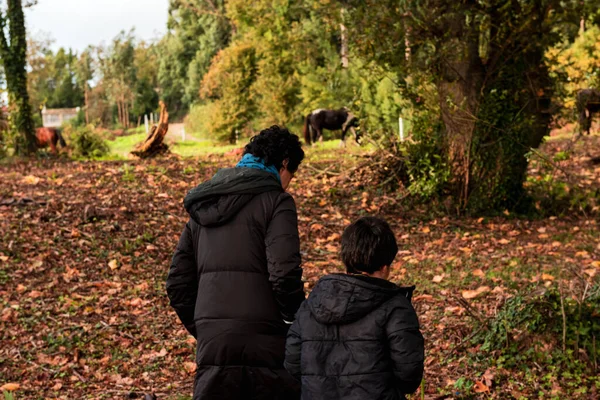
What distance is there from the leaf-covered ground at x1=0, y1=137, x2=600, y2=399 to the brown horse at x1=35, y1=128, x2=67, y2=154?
178 inches

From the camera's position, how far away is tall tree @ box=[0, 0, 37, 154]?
19.4 meters

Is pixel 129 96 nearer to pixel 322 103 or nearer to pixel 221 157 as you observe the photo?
pixel 322 103

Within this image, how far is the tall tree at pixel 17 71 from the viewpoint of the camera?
19.4m

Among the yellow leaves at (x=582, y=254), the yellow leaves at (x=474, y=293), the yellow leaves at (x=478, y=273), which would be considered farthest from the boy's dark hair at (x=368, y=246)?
the yellow leaves at (x=582, y=254)

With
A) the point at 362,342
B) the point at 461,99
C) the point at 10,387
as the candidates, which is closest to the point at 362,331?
the point at 362,342

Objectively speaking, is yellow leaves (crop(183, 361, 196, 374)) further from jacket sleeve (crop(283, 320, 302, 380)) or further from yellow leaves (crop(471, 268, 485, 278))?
yellow leaves (crop(471, 268, 485, 278))

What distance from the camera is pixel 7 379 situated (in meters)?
6.25

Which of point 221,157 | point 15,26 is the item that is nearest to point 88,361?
point 221,157

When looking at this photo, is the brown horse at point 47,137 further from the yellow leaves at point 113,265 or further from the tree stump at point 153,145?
the yellow leaves at point 113,265

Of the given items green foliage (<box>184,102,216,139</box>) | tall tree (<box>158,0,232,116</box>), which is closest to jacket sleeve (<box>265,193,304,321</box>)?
green foliage (<box>184,102,216,139</box>)

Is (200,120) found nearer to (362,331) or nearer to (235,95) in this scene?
(235,95)

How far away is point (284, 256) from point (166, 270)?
6.14m

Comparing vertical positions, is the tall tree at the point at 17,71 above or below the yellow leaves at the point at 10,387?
above

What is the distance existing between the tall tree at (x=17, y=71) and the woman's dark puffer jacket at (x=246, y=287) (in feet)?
57.2
